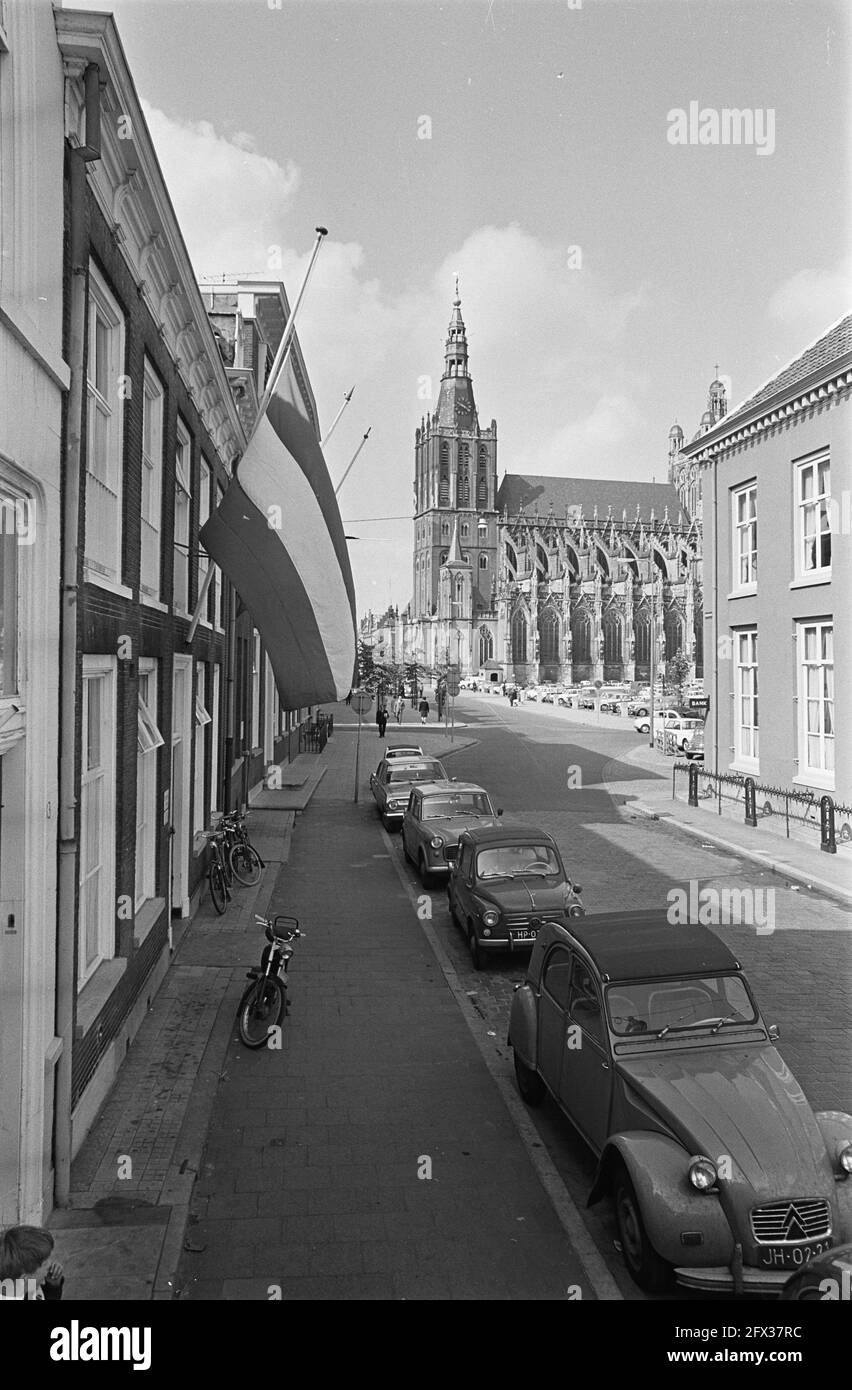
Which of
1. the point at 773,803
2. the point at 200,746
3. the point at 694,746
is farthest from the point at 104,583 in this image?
the point at 694,746

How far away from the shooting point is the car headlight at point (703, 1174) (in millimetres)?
4832

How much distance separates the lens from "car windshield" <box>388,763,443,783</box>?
74.5 feet

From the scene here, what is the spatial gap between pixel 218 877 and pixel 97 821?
585 centimetres

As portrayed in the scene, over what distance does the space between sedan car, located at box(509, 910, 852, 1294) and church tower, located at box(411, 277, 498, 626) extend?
126546mm

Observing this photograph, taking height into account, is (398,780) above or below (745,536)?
below

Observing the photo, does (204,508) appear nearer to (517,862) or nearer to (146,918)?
(146,918)

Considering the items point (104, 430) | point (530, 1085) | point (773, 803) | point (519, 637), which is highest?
point (519, 637)

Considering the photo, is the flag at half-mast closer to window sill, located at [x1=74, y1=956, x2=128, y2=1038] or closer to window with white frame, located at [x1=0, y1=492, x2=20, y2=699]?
window sill, located at [x1=74, y1=956, x2=128, y2=1038]

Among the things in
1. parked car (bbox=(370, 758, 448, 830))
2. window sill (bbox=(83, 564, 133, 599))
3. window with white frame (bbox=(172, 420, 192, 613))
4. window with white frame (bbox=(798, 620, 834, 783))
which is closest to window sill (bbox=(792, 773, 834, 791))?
window with white frame (bbox=(798, 620, 834, 783))

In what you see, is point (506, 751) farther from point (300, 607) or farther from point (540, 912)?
point (300, 607)

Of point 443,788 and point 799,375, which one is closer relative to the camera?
point 443,788

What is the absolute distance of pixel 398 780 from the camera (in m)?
22.5

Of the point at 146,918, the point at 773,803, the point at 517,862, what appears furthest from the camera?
the point at 773,803
